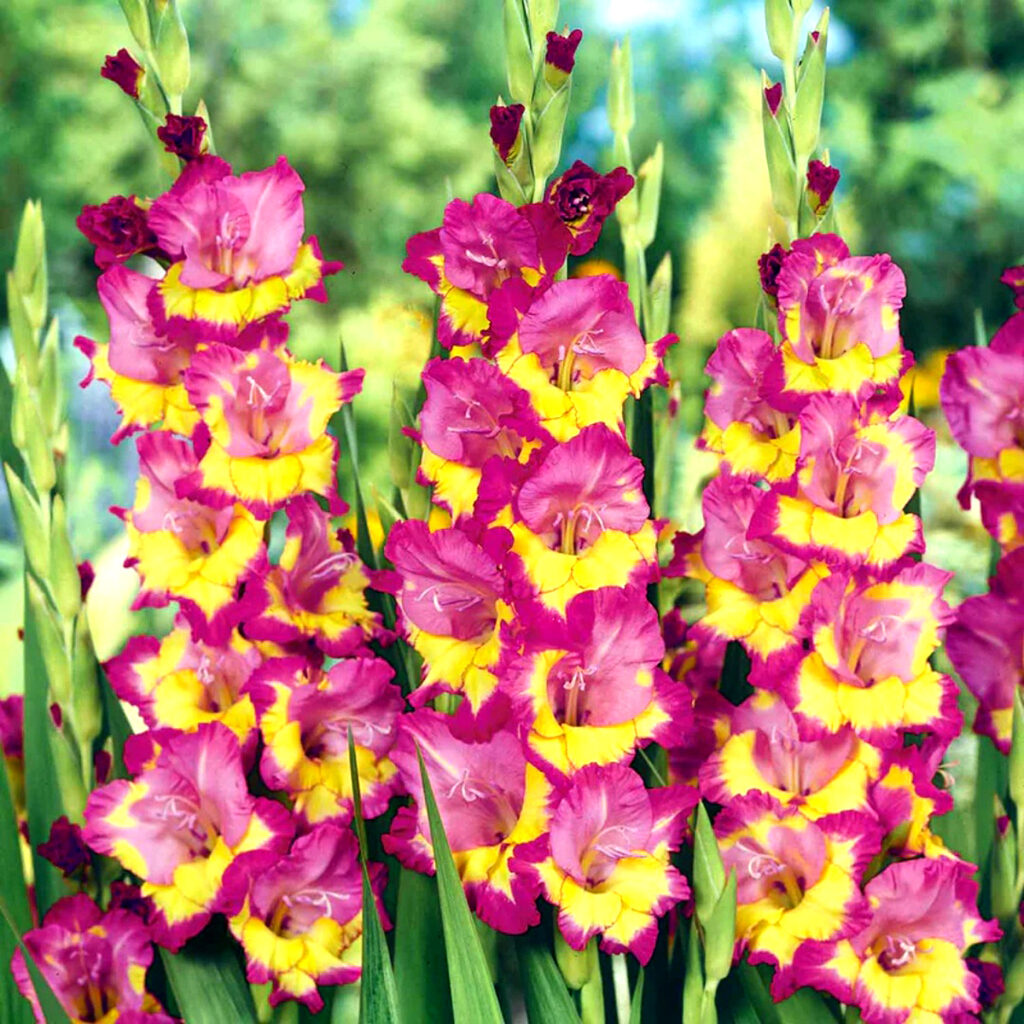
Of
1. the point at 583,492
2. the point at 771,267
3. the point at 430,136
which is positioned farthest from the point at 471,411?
the point at 430,136

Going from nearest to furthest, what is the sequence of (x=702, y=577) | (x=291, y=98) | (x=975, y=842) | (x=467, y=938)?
(x=467, y=938), (x=702, y=577), (x=975, y=842), (x=291, y=98)

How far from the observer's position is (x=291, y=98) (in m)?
4.59

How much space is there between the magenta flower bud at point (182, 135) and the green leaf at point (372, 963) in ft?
0.98

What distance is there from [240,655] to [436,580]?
123mm

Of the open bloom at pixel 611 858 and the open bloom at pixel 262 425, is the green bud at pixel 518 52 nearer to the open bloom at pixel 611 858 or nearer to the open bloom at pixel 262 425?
the open bloom at pixel 262 425

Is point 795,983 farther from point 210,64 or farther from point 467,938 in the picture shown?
point 210,64

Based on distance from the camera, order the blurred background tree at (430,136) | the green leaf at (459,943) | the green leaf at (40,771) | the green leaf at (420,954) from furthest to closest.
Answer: the blurred background tree at (430,136)
the green leaf at (40,771)
the green leaf at (420,954)
the green leaf at (459,943)

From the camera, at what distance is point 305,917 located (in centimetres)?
67

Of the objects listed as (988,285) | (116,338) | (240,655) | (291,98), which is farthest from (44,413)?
(988,285)

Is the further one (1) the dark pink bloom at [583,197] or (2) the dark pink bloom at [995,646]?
(2) the dark pink bloom at [995,646]

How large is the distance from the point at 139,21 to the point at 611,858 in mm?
472

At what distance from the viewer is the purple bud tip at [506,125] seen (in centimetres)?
60

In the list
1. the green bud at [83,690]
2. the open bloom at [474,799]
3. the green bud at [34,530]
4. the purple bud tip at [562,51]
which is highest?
the purple bud tip at [562,51]

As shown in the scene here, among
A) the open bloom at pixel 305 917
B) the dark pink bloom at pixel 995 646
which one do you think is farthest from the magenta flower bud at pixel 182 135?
the dark pink bloom at pixel 995 646
